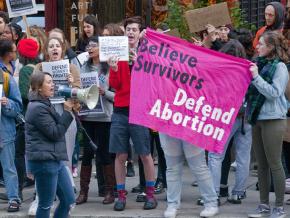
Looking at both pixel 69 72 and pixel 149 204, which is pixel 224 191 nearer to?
pixel 149 204

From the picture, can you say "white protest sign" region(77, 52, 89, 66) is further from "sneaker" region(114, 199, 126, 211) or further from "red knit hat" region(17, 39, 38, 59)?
"sneaker" region(114, 199, 126, 211)

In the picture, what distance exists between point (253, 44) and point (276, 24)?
520 mm

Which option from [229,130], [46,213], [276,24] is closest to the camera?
[46,213]

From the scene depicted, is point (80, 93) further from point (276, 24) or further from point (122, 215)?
point (276, 24)

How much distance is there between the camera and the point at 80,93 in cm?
847

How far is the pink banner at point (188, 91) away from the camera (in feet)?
29.9

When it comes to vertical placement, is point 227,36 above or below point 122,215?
above

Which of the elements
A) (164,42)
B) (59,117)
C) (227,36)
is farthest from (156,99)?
(227,36)

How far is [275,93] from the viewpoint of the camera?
8992mm

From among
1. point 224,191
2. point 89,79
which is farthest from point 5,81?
point 224,191

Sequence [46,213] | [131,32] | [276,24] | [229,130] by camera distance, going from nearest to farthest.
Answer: [46,213] → [229,130] → [131,32] → [276,24]

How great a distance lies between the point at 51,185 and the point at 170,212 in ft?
5.33

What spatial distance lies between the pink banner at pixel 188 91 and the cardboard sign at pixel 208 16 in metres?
1.32

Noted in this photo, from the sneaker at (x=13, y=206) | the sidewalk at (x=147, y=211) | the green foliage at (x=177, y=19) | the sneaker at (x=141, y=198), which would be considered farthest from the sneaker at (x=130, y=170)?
the sneaker at (x=13, y=206)
